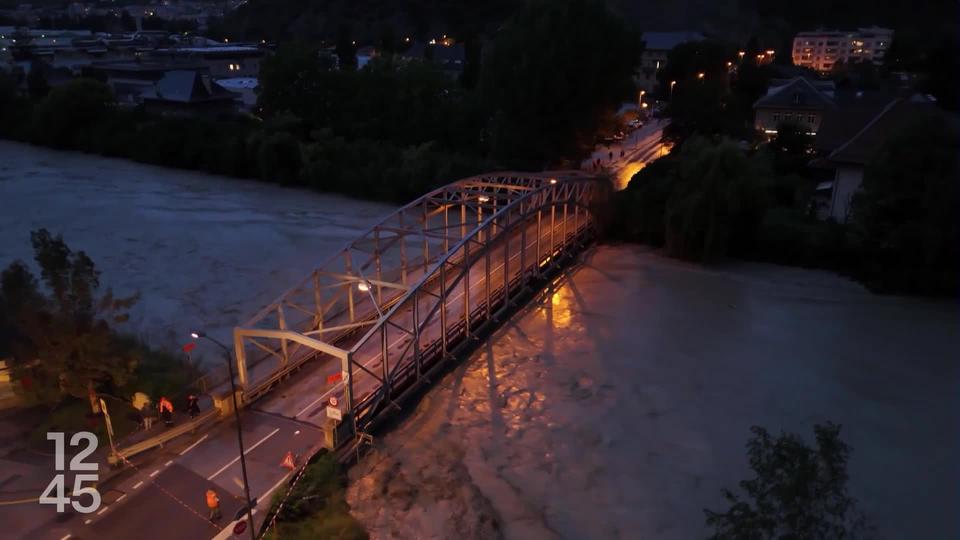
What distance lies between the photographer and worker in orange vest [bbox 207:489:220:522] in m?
12.5

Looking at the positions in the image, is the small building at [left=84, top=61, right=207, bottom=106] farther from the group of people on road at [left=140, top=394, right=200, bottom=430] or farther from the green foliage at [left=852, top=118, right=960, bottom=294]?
the green foliage at [left=852, top=118, right=960, bottom=294]

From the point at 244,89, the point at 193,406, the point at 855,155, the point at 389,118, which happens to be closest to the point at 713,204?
the point at 855,155

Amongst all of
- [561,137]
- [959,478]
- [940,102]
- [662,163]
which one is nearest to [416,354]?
[959,478]

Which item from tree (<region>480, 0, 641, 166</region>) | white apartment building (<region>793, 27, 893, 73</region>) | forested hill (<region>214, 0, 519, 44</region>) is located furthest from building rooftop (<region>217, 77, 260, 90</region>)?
white apartment building (<region>793, 27, 893, 73</region>)

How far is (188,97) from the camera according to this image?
5781cm

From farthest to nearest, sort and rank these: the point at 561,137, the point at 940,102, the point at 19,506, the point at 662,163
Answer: the point at 940,102 < the point at 561,137 < the point at 662,163 < the point at 19,506

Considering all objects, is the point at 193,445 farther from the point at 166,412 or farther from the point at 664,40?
the point at 664,40

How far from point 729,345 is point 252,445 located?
14449mm

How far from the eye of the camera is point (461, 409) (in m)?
17.9

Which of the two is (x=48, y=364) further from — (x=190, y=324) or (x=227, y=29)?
(x=227, y=29)

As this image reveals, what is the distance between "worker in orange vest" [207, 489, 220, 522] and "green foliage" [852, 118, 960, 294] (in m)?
24.2

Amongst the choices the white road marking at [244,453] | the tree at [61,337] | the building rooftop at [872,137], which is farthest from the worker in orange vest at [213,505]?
the building rooftop at [872,137]

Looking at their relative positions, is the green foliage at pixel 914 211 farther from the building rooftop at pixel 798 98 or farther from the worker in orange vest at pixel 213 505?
the worker in orange vest at pixel 213 505

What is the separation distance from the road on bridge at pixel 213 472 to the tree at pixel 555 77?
2451cm
